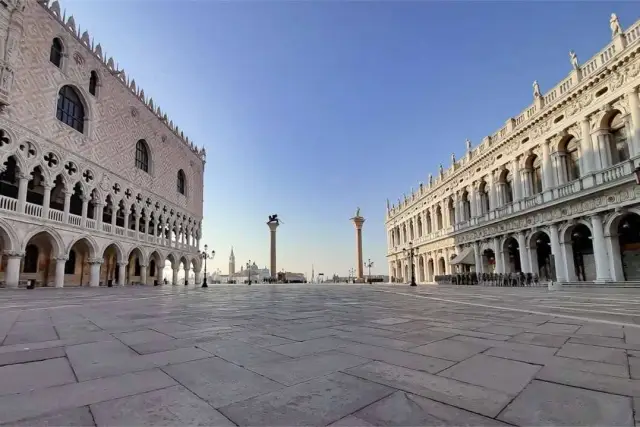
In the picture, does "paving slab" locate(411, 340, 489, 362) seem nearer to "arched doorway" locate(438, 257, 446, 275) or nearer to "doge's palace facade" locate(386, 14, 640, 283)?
"doge's palace facade" locate(386, 14, 640, 283)

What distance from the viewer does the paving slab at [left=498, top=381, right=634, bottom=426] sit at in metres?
1.55

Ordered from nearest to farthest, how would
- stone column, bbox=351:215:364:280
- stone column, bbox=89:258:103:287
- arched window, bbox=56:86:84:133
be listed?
arched window, bbox=56:86:84:133
stone column, bbox=89:258:103:287
stone column, bbox=351:215:364:280

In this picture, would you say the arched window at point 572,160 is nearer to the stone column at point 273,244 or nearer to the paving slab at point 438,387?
the paving slab at point 438,387

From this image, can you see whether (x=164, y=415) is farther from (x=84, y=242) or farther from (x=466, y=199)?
(x=466, y=199)

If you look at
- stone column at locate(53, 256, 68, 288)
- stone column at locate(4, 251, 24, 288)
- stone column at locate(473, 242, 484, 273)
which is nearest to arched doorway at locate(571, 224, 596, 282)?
stone column at locate(473, 242, 484, 273)

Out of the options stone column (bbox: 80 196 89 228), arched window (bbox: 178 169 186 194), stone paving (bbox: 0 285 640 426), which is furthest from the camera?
arched window (bbox: 178 169 186 194)

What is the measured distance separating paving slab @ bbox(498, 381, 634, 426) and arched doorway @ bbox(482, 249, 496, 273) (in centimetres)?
2991

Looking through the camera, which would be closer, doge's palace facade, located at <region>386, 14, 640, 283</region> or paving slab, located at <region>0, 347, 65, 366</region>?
paving slab, located at <region>0, 347, 65, 366</region>

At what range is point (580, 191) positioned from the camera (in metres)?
18.7

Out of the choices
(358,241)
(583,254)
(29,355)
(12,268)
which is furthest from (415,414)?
(358,241)

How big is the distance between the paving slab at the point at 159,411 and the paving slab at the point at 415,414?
68 centimetres

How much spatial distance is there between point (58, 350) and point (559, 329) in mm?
5510

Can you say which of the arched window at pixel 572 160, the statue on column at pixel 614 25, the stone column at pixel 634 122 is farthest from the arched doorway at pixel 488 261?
the statue on column at pixel 614 25

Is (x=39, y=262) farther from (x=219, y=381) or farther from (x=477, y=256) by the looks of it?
(x=477, y=256)
